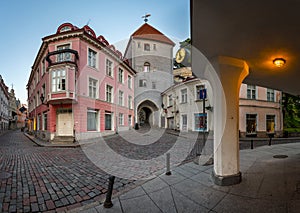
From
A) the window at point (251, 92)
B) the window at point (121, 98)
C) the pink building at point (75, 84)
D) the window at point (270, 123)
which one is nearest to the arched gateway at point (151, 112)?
the window at point (121, 98)

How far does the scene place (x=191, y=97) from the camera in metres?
18.9

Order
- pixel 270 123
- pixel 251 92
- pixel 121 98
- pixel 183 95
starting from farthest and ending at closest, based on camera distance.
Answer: pixel 121 98 < pixel 183 95 < pixel 270 123 < pixel 251 92

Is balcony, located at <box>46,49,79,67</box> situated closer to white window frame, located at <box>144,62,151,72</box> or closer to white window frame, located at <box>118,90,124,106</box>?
white window frame, located at <box>118,90,124,106</box>

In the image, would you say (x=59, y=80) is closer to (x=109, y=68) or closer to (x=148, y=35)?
(x=109, y=68)

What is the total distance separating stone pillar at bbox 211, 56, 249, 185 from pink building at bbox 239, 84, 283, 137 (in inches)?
526

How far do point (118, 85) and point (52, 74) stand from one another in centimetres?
736

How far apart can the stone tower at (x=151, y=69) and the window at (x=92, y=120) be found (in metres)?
12.1

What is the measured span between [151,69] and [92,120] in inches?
686

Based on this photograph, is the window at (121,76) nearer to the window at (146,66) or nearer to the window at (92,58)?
the window at (92,58)

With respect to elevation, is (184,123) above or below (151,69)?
below

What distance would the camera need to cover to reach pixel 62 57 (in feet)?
46.1

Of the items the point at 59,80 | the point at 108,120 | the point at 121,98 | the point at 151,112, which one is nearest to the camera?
the point at 59,80

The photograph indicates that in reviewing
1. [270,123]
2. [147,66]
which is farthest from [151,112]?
[270,123]

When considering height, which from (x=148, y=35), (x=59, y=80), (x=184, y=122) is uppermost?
(x=148, y=35)
